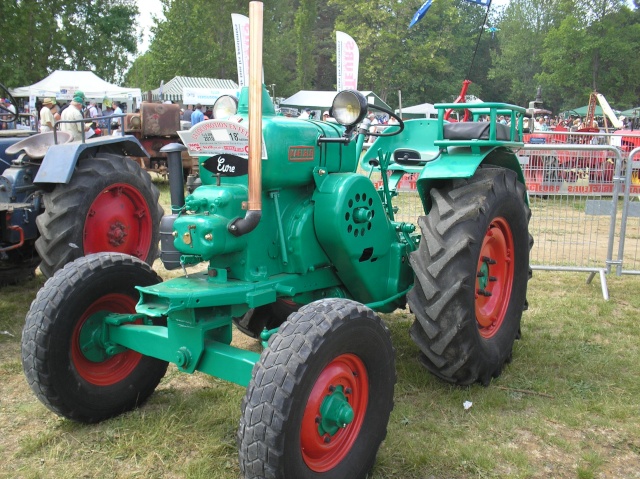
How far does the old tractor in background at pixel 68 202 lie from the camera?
4.84 metres

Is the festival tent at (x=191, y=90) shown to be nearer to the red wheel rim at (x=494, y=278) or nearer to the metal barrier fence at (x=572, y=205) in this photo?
the metal barrier fence at (x=572, y=205)

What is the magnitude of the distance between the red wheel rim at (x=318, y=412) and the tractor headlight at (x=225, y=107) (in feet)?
5.38

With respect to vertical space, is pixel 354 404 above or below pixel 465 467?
above

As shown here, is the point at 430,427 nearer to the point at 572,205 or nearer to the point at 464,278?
the point at 464,278

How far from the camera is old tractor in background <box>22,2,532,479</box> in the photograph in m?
2.49

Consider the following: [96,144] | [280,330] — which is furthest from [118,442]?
[96,144]

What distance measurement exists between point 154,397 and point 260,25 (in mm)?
2252

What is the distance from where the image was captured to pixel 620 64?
4444cm

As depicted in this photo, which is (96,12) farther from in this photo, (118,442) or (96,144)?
(118,442)

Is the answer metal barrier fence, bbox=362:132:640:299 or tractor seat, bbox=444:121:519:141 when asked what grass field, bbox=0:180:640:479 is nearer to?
tractor seat, bbox=444:121:519:141

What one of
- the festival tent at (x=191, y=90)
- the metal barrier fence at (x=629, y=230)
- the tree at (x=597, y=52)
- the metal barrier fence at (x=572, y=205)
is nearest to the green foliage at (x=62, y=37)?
the festival tent at (x=191, y=90)

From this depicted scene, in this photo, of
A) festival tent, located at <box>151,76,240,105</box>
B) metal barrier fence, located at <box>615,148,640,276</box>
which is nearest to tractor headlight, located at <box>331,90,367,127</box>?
metal barrier fence, located at <box>615,148,640,276</box>

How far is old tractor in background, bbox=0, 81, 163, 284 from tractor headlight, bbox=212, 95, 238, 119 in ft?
6.54

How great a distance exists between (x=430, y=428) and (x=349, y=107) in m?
1.80
